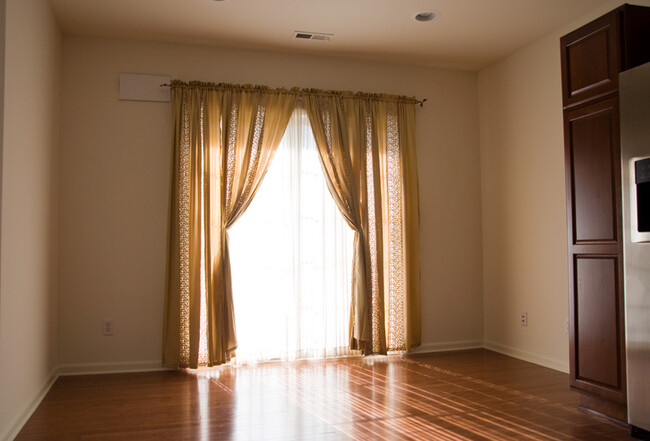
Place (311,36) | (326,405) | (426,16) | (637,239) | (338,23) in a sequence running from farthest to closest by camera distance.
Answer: (311,36)
(338,23)
(426,16)
(326,405)
(637,239)

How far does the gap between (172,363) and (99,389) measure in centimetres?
60

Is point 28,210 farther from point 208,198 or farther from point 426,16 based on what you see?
point 426,16

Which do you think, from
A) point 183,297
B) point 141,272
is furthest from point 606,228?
point 141,272

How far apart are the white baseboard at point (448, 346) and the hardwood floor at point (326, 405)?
46 centimetres

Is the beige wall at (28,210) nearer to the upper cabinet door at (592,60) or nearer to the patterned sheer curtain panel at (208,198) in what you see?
the patterned sheer curtain panel at (208,198)

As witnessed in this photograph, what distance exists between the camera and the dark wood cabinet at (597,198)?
3092 millimetres

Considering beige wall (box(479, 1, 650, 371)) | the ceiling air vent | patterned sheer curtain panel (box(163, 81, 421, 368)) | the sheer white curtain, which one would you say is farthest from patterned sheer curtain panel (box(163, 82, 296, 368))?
beige wall (box(479, 1, 650, 371))

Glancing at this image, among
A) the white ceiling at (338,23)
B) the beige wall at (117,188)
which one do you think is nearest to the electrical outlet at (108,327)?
the beige wall at (117,188)

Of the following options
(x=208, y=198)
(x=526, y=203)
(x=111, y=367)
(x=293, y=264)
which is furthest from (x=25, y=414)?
(x=526, y=203)

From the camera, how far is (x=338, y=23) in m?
4.28

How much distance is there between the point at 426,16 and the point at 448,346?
291cm

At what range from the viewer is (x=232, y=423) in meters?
3.12

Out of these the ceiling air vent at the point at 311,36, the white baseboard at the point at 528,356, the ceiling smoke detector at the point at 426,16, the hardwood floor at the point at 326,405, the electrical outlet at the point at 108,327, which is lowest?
the hardwood floor at the point at 326,405

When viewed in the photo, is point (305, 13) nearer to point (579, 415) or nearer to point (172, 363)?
point (172, 363)
